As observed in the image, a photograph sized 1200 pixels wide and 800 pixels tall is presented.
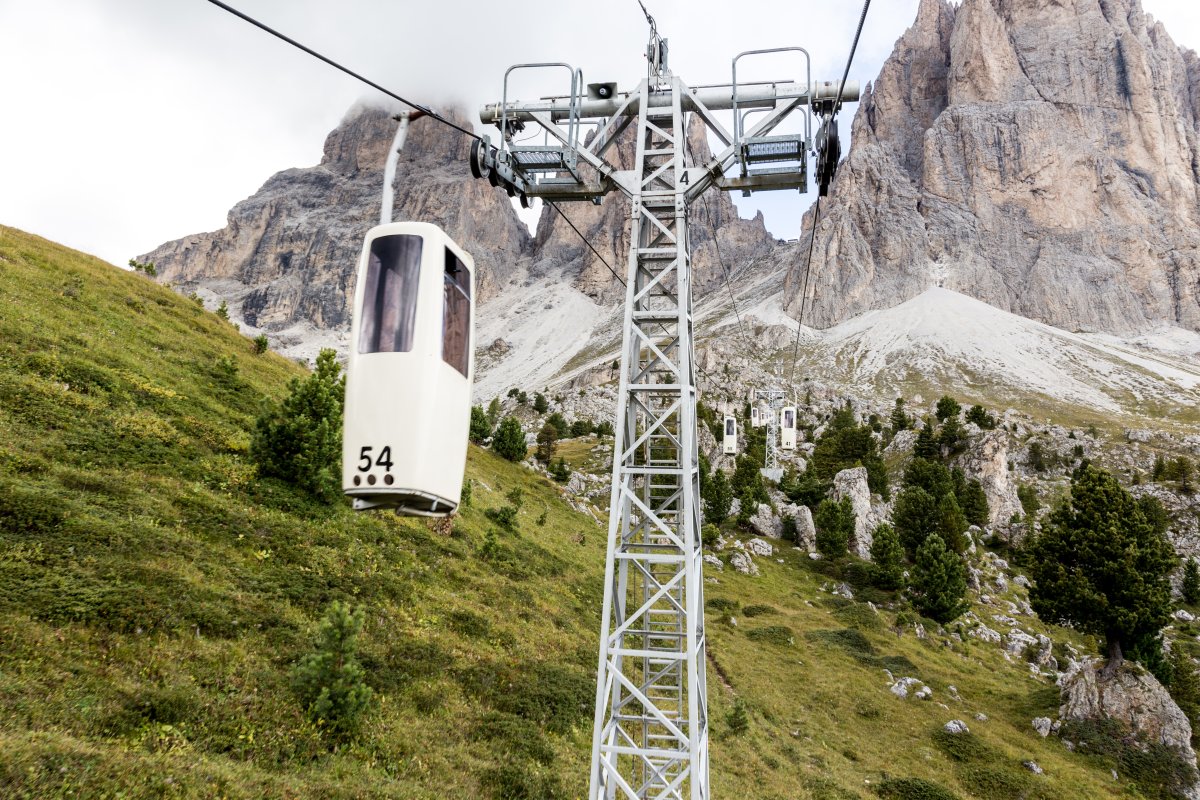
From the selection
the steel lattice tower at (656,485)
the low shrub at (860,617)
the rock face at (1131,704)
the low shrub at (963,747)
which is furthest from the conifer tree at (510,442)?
the steel lattice tower at (656,485)

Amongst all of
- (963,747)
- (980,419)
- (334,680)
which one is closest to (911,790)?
(963,747)

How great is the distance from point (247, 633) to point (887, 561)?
47101 mm

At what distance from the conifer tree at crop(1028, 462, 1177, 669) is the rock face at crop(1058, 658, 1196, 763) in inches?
44.1

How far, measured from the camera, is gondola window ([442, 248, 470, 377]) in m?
6.55

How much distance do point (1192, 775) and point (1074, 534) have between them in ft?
36.3

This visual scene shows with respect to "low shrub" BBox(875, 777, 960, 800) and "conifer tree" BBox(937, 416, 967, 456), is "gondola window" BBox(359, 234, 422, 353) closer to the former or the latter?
"low shrub" BBox(875, 777, 960, 800)

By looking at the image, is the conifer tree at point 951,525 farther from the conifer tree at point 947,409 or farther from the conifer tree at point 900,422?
the conifer tree at point 900,422

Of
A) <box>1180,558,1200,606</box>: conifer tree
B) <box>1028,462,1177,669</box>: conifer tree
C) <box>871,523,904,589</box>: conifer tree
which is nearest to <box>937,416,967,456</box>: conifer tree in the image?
<box>1180,558,1200,606</box>: conifer tree

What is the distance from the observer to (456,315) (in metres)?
6.82

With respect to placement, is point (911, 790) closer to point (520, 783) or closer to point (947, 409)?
point (520, 783)

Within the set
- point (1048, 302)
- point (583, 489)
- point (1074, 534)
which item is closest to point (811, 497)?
point (583, 489)

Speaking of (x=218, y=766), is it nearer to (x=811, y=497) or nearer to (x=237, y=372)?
(x=237, y=372)

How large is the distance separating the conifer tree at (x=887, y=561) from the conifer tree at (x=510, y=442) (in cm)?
2999

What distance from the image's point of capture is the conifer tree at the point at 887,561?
47188mm
